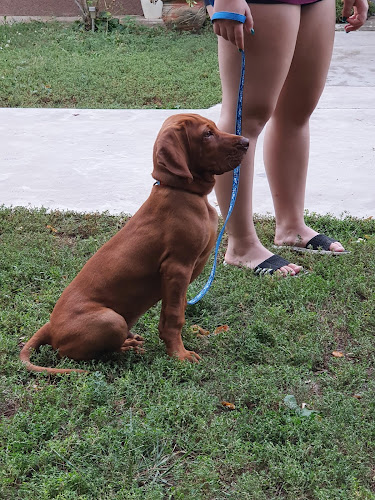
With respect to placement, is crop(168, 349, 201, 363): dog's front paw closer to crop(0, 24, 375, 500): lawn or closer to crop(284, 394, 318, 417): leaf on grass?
crop(0, 24, 375, 500): lawn

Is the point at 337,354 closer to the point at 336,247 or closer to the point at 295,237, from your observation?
the point at 336,247

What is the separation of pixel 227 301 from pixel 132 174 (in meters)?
2.09

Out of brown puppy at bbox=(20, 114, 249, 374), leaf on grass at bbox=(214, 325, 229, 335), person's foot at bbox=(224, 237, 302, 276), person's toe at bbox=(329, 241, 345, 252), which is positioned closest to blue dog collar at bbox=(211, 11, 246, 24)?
brown puppy at bbox=(20, 114, 249, 374)

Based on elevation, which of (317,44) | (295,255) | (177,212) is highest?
(317,44)

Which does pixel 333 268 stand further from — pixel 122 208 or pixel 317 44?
pixel 122 208

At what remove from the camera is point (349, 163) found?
A: 214 inches

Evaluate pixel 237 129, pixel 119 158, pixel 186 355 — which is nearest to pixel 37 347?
pixel 186 355

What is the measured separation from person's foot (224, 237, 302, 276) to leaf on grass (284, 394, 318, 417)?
1.19 metres

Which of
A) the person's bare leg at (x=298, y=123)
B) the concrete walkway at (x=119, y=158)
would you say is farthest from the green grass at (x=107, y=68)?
the person's bare leg at (x=298, y=123)

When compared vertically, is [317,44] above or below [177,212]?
above

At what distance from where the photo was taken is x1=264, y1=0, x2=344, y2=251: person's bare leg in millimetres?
3531

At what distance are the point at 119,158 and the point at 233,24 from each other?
2.64 m

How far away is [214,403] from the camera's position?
8.59ft

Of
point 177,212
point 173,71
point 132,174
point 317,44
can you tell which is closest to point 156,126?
point 132,174
